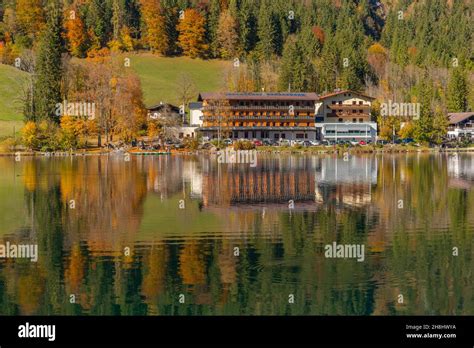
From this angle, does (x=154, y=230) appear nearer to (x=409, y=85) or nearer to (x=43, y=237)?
(x=43, y=237)

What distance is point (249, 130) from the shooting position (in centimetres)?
13612

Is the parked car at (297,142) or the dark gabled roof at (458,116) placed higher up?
the dark gabled roof at (458,116)

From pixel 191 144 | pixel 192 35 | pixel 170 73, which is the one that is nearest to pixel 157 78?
pixel 170 73

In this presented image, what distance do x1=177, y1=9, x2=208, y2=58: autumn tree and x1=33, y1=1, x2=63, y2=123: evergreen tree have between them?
68544mm

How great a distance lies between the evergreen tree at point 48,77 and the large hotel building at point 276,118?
90.9 feet

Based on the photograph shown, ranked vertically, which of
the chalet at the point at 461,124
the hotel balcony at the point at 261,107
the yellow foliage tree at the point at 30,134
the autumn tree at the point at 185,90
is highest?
the autumn tree at the point at 185,90

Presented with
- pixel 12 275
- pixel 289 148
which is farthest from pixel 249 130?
pixel 12 275

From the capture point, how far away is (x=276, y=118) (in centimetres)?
13650

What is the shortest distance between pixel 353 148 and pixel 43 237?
324 feet

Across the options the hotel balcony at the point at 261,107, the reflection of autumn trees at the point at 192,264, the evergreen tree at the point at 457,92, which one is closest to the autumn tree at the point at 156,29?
the hotel balcony at the point at 261,107

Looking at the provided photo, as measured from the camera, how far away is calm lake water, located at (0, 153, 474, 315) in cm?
2197

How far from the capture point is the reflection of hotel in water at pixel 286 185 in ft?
153

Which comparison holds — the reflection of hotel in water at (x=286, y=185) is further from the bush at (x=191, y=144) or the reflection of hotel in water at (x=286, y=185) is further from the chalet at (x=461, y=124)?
the chalet at (x=461, y=124)

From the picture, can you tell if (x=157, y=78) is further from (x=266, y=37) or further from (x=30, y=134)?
(x=30, y=134)
